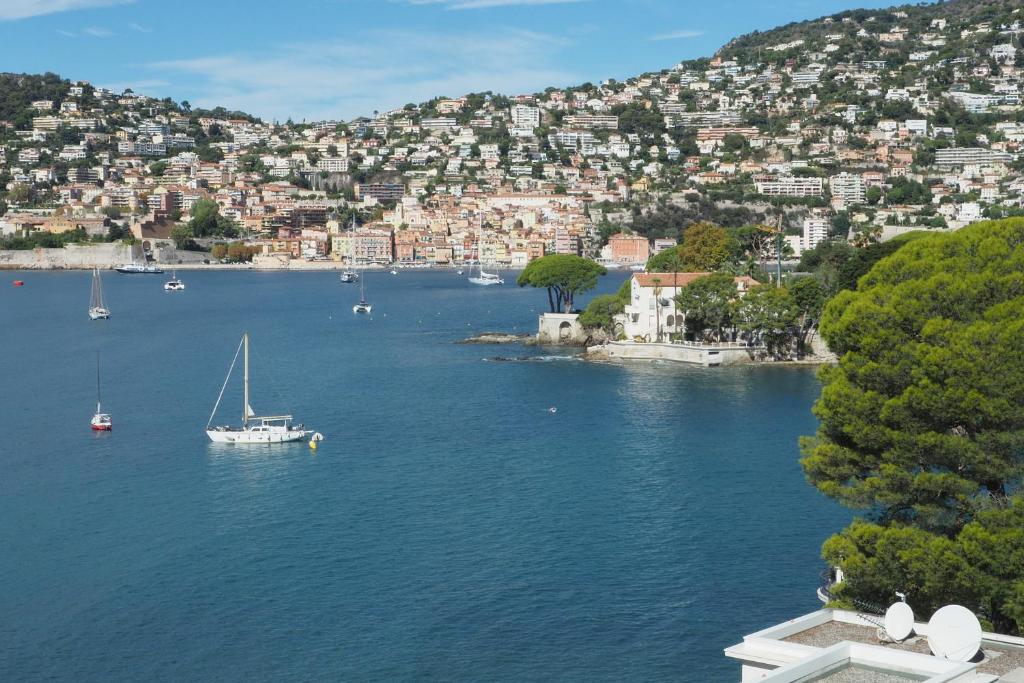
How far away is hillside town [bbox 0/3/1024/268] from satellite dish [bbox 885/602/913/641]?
94.8m

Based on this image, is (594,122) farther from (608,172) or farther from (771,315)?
(771,315)

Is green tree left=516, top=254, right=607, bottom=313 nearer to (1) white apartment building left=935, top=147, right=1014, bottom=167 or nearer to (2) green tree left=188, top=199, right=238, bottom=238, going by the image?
(2) green tree left=188, top=199, right=238, bottom=238

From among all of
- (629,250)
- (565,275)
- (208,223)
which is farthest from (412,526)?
(208,223)

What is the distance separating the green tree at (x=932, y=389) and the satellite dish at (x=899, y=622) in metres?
2.50

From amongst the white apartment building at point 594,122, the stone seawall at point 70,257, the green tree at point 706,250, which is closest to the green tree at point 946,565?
the green tree at point 706,250

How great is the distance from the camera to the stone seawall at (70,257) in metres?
128

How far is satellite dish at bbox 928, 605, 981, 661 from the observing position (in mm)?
10562

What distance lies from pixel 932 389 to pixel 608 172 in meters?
162

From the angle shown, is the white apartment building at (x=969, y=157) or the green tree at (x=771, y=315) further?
the white apartment building at (x=969, y=157)

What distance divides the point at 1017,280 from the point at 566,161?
169 metres

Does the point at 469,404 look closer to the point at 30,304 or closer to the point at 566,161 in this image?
the point at 30,304

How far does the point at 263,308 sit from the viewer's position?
7319 centimetres

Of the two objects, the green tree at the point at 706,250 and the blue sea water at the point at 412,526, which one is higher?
the green tree at the point at 706,250

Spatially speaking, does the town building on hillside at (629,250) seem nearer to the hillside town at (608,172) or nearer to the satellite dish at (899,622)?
the hillside town at (608,172)
